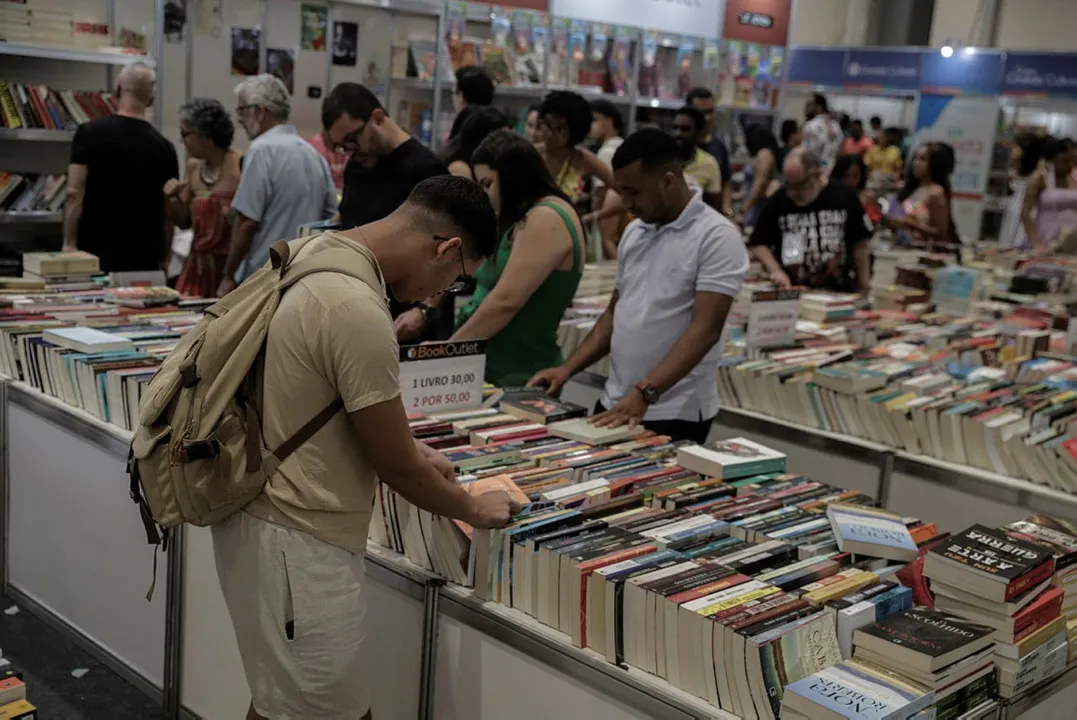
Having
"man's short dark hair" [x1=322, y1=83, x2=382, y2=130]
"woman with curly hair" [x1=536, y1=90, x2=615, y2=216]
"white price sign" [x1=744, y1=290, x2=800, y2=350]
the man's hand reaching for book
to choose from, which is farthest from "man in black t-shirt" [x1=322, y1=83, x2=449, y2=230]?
the man's hand reaching for book

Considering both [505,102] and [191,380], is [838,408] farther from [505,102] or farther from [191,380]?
[505,102]

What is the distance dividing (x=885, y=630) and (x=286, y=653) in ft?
3.62

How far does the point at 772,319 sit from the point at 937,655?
256cm

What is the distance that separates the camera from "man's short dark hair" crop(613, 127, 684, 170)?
321cm

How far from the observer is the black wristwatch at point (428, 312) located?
13.0 feet

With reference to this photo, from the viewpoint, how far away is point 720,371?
4207 mm

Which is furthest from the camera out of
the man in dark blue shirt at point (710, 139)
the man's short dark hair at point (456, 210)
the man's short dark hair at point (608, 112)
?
the man in dark blue shirt at point (710, 139)

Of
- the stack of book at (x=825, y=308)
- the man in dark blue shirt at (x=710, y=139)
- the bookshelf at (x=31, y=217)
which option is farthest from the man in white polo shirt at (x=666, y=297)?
the man in dark blue shirt at (x=710, y=139)

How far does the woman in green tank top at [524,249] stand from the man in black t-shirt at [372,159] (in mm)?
529

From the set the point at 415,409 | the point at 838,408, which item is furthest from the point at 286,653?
the point at 838,408

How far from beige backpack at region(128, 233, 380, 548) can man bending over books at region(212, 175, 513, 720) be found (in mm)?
20

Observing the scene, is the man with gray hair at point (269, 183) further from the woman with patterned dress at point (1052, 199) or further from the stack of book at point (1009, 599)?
the woman with patterned dress at point (1052, 199)

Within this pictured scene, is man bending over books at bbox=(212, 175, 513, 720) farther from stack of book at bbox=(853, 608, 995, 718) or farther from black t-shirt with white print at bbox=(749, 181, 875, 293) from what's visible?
black t-shirt with white print at bbox=(749, 181, 875, 293)

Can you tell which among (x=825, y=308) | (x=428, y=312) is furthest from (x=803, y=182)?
(x=428, y=312)
